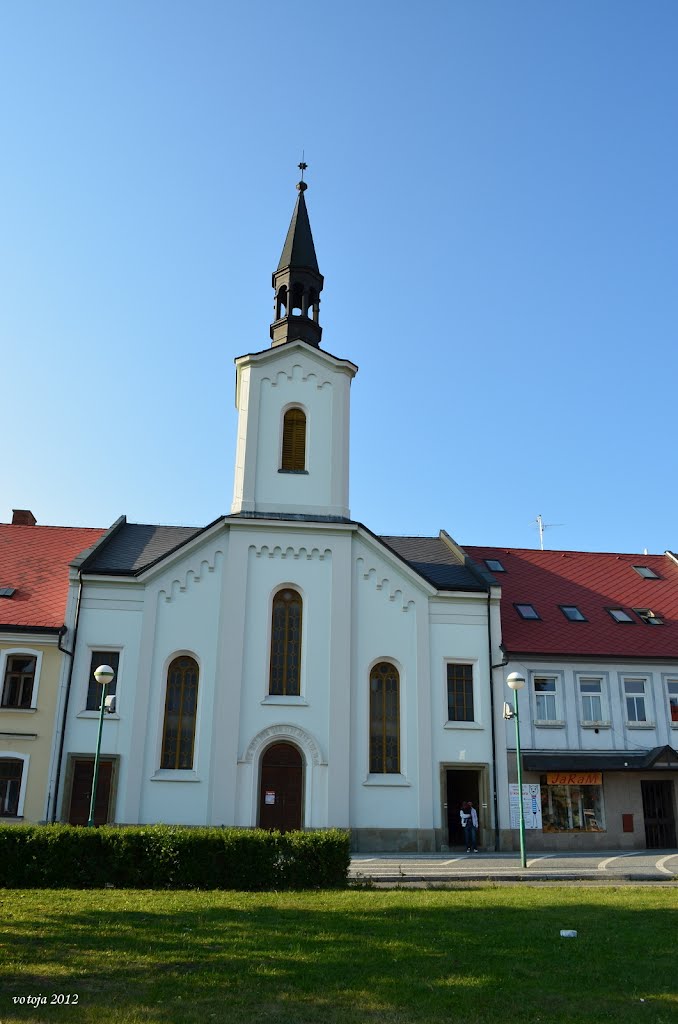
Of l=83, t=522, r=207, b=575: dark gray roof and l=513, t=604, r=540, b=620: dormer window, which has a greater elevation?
l=83, t=522, r=207, b=575: dark gray roof

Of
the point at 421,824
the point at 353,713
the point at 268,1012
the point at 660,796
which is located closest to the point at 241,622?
the point at 353,713

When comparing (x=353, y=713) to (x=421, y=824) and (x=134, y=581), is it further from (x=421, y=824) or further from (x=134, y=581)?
(x=134, y=581)

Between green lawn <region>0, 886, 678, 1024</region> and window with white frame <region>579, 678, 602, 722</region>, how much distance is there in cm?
1648

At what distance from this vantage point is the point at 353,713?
2864 centimetres

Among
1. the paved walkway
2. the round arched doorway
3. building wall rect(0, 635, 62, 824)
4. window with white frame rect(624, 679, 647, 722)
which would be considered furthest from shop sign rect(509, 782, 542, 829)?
building wall rect(0, 635, 62, 824)

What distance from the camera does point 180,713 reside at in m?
28.2

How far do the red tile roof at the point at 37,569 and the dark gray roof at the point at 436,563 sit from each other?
1207 cm

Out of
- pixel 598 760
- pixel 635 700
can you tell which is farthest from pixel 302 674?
pixel 635 700

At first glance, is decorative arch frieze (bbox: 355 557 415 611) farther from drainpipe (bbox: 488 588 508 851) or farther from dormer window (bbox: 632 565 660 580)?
dormer window (bbox: 632 565 660 580)

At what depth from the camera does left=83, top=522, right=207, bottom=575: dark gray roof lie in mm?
29812

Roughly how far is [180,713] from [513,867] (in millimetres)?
11967

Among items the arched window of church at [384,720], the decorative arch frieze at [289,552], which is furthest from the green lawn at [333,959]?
the decorative arch frieze at [289,552]

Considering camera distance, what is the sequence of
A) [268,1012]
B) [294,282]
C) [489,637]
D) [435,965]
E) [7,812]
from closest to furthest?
[268,1012] < [435,965] < [7,812] < [489,637] < [294,282]

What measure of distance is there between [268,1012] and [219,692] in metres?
20.1
